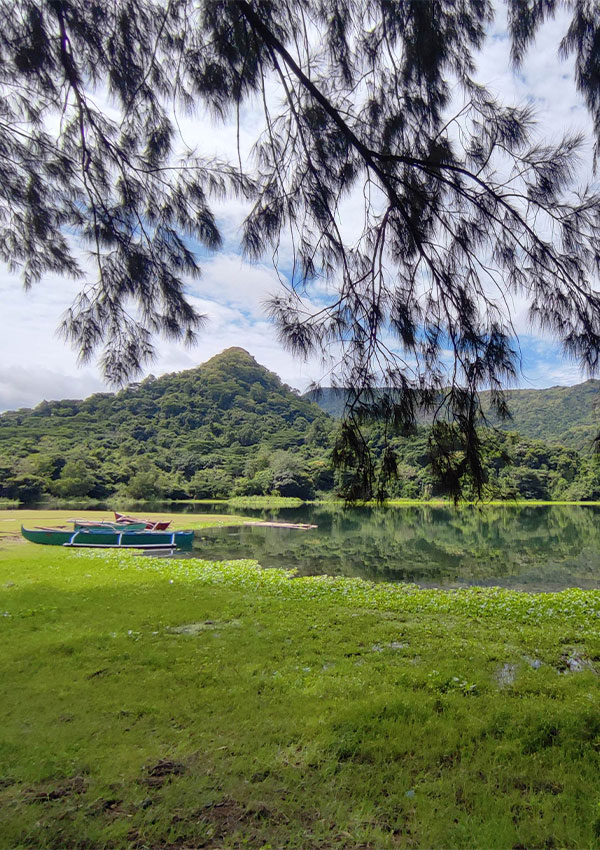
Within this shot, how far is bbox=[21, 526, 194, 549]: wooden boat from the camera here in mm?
12133

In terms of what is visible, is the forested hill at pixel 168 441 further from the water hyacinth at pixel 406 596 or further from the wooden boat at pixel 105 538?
the water hyacinth at pixel 406 596

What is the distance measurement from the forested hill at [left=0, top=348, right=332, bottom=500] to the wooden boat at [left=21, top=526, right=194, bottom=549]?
386 inches

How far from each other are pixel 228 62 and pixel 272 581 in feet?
23.7

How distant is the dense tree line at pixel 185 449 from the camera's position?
3108cm

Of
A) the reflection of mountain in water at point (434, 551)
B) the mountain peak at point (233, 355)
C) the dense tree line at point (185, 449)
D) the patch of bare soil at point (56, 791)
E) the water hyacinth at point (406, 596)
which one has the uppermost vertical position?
the mountain peak at point (233, 355)

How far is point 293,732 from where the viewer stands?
8.28ft

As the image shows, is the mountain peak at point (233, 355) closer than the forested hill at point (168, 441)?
No

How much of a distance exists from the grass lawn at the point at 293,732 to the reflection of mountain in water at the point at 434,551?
8.32 feet

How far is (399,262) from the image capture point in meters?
2.96

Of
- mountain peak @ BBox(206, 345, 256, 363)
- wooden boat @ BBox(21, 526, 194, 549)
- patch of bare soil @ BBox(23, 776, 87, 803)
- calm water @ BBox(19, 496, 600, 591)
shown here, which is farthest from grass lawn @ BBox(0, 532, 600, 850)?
mountain peak @ BBox(206, 345, 256, 363)

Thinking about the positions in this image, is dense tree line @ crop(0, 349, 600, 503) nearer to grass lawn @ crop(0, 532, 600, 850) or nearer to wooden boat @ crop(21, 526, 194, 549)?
grass lawn @ crop(0, 532, 600, 850)

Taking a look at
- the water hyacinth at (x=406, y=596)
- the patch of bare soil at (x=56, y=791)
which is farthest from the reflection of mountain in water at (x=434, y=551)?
the patch of bare soil at (x=56, y=791)

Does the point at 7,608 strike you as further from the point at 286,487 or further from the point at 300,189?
the point at 286,487

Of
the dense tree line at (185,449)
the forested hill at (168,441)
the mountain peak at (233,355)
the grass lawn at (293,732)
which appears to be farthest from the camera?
the mountain peak at (233,355)
